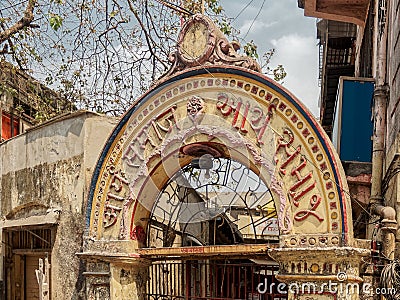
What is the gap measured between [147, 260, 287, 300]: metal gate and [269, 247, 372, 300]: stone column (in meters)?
0.40

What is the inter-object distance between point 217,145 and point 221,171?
53 cm

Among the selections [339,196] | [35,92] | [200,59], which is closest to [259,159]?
[339,196]

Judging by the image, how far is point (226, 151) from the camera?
5934 mm

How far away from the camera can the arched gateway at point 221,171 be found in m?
5.19

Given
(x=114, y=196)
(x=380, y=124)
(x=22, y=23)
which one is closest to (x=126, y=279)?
(x=114, y=196)

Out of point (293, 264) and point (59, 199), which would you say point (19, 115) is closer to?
point (59, 199)

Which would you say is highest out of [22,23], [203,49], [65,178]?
[22,23]

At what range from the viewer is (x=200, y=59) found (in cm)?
596

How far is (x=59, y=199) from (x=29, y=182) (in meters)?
0.82

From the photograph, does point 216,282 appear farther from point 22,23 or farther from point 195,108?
point 22,23

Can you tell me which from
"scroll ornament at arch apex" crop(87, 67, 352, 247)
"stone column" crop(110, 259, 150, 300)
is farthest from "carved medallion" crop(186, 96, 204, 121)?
"stone column" crop(110, 259, 150, 300)

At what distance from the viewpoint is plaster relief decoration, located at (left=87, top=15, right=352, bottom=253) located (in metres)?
5.25

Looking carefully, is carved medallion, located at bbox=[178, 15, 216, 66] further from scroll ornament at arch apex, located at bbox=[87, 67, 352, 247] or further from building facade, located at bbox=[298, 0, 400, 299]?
building facade, located at bbox=[298, 0, 400, 299]

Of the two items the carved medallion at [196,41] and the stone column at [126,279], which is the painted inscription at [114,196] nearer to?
the stone column at [126,279]
